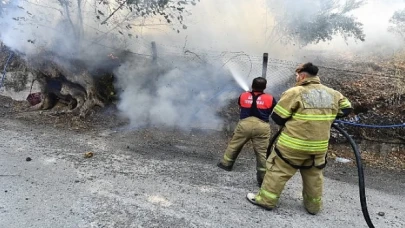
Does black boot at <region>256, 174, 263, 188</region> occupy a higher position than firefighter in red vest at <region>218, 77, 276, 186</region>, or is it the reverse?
firefighter in red vest at <region>218, 77, 276, 186</region>

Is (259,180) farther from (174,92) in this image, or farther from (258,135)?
(174,92)

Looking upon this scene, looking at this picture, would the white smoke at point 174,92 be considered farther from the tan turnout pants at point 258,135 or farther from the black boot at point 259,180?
the black boot at point 259,180

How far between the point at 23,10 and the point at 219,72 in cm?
475

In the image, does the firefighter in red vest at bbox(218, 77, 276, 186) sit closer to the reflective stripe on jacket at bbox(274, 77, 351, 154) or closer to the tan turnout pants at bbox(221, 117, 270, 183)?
the tan turnout pants at bbox(221, 117, 270, 183)

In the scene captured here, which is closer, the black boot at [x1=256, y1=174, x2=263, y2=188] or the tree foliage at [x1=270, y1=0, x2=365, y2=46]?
the black boot at [x1=256, y1=174, x2=263, y2=188]

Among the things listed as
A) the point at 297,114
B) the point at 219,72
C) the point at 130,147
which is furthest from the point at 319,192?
the point at 219,72

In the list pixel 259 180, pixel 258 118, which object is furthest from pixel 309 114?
pixel 259 180

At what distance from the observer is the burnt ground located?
3.48 m

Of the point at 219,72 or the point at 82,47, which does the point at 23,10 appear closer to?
the point at 82,47

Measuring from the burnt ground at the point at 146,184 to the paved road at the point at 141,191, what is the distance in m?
0.01

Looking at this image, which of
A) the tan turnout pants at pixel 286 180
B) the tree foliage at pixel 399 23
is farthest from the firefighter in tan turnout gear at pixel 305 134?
the tree foliage at pixel 399 23

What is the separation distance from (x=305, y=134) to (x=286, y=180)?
0.60m

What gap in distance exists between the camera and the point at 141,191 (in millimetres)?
3992

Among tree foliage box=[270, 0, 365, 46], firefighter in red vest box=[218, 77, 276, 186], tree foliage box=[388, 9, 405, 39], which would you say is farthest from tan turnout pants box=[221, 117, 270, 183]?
tree foliage box=[388, 9, 405, 39]
